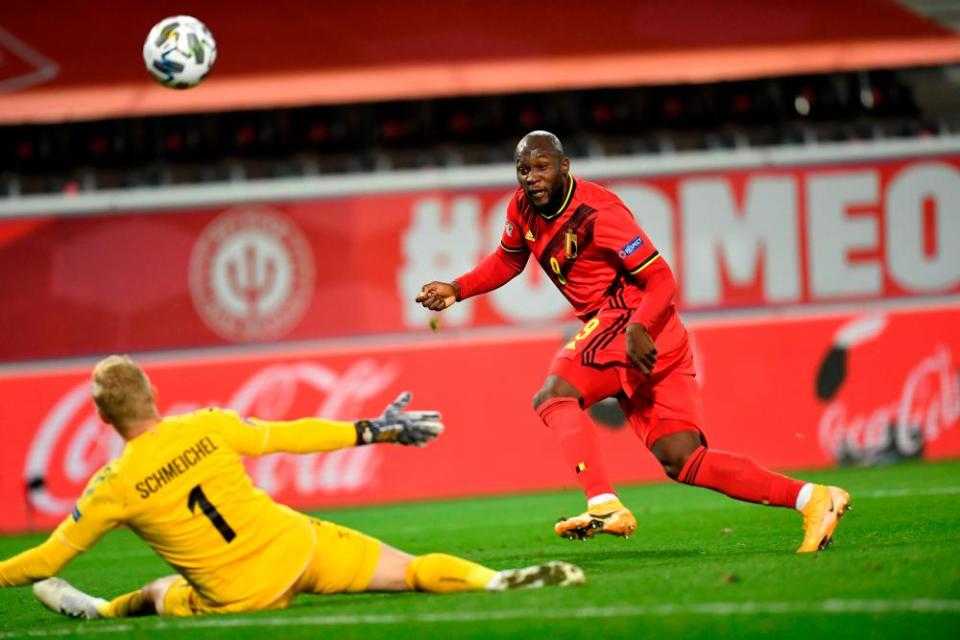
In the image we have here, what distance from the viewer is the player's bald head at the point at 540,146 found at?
627 centimetres

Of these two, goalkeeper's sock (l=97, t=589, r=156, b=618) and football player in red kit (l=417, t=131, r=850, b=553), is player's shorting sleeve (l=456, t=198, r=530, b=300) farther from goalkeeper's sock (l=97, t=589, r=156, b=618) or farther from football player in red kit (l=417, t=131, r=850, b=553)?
goalkeeper's sock (l=97, t=589, r=156, b=618)

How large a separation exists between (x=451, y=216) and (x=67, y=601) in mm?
7988

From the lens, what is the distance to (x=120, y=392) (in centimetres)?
471

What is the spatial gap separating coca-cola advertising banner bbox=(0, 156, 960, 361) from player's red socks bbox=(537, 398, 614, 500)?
6.89m

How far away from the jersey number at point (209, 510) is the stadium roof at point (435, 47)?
Answer: 9.36 m

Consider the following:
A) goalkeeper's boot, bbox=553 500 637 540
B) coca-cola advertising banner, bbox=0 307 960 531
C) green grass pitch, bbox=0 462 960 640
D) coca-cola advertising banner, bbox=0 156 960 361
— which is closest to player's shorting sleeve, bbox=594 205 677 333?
goalkeeper's boot, bbox=553 500 637 540

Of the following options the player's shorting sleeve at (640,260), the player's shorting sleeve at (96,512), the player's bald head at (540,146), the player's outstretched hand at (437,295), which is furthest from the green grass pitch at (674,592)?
the player's bald head at (540,146)

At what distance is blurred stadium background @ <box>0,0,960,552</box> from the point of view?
Result: 40.0 ft

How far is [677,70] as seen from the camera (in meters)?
14.1

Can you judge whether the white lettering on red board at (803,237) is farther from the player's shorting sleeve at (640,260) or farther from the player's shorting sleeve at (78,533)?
the player's shorting sleeve at (78,533)

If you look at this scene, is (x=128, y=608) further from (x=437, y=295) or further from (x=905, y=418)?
(x=905, y=418)

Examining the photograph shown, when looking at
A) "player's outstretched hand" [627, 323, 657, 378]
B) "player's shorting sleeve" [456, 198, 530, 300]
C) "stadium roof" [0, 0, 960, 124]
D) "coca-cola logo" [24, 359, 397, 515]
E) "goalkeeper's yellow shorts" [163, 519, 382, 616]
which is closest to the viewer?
"goalkeeper's yellow shorts" [163, 519, 382, 616]

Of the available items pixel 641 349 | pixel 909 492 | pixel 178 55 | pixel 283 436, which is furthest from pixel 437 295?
pixel 909 492

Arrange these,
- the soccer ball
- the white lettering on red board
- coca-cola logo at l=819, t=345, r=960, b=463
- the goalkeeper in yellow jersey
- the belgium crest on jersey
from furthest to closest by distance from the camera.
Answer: the white lettering on red board, coca-cola logo at l=819, t=345, r=960, b=463, the soccer ball, the belgium crest on jersey, the goalkeeper in yellow jersey
